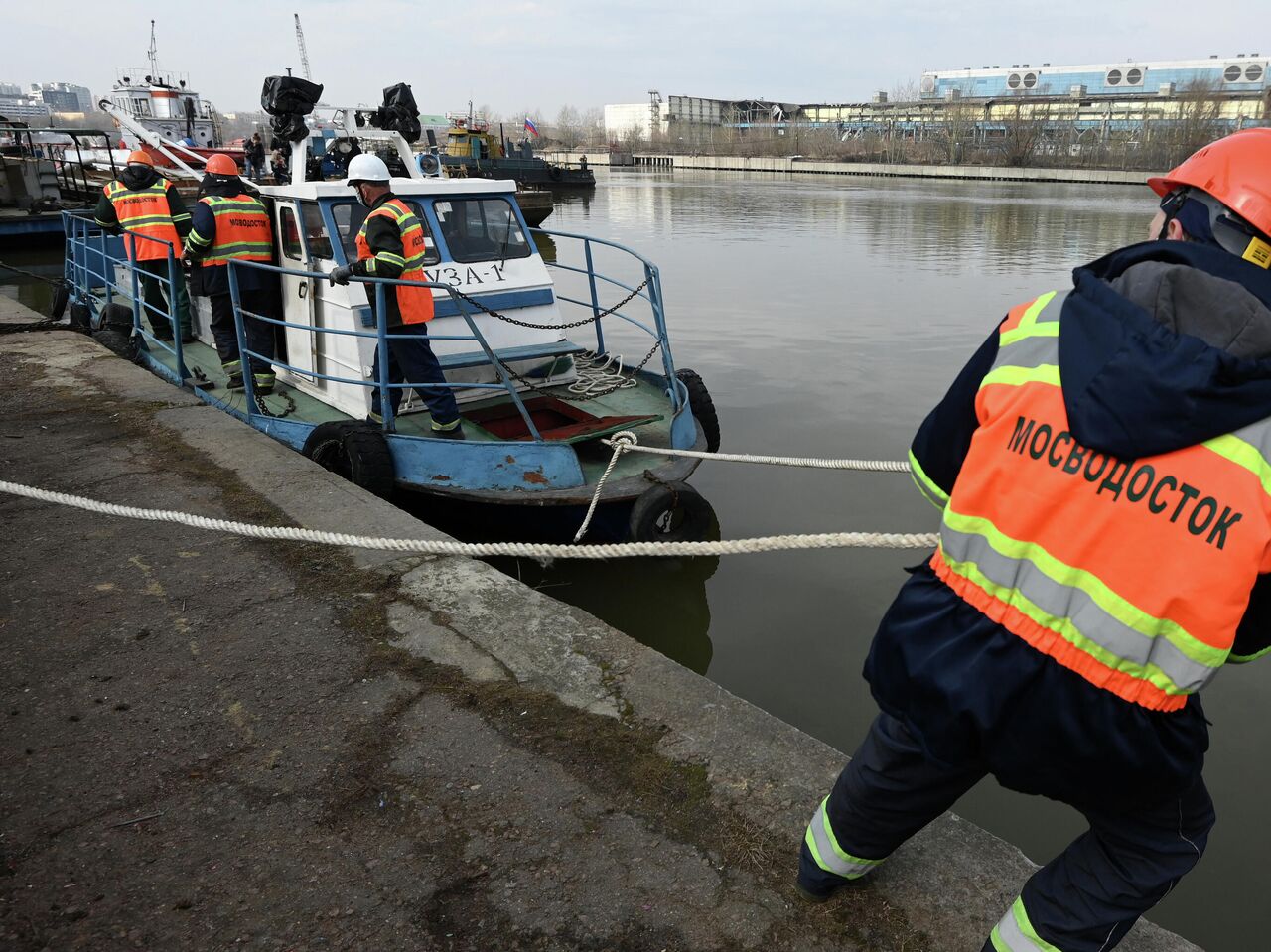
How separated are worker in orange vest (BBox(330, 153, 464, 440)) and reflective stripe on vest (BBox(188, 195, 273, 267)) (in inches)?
59.8

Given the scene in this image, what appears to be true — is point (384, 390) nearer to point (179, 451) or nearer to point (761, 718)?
point (179, 451)

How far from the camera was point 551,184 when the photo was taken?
42.0m

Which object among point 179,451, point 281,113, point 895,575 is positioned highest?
point 281,113

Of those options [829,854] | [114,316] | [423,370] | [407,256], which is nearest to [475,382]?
[423,370]

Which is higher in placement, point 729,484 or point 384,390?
point 384,390

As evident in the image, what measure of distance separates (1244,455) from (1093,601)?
31cm

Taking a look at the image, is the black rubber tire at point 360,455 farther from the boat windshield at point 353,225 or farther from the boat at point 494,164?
the boat at point 494,164

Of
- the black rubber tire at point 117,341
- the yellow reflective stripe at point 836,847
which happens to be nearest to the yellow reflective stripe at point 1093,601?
the yellow reflective stripe at point 836,847

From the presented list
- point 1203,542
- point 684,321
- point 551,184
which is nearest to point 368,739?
point 1203,542

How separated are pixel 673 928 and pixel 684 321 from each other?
12.2 meters

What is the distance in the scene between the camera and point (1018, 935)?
1.75m

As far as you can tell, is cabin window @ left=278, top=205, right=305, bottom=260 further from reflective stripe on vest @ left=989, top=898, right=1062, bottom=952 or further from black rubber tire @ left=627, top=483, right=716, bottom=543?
reflective stripe on vest @ left=989, top=898, right=1062, bottom=952

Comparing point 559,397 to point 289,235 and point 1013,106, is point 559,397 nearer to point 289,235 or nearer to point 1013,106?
point 289,235

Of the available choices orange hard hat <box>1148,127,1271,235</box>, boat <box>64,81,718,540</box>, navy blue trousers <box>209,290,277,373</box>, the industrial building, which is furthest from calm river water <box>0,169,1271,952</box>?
the industrial building
